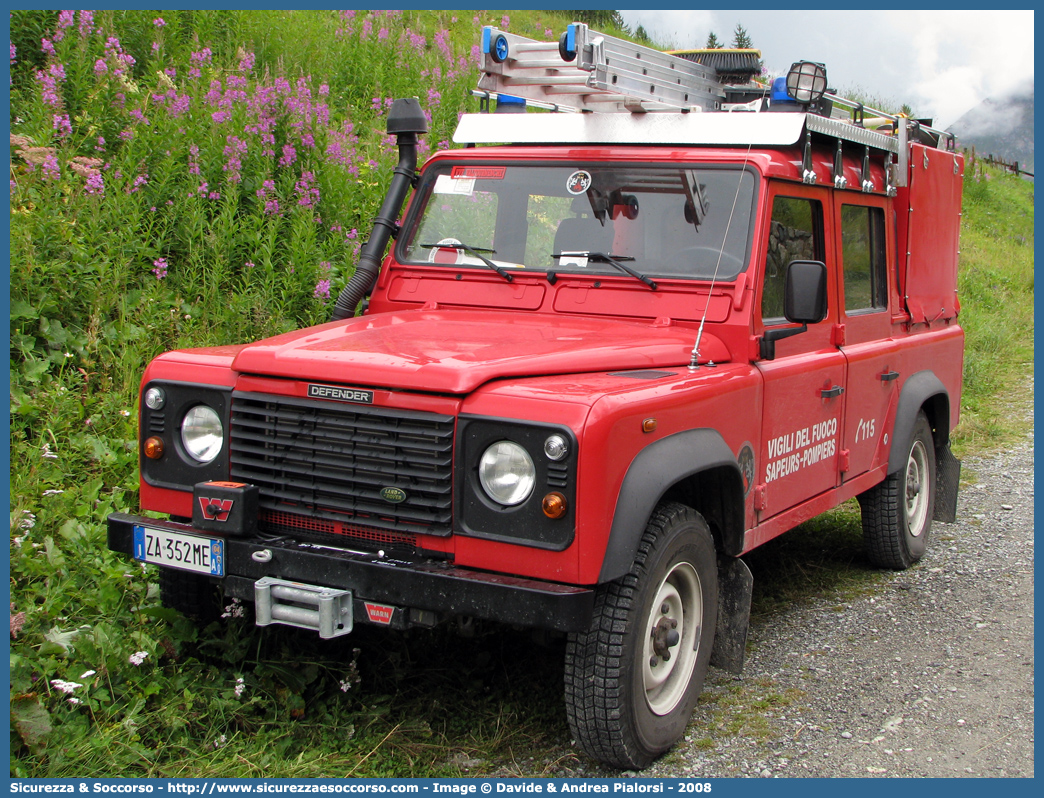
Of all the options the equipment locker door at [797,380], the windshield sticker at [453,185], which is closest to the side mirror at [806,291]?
the equipment locker door at [797,380]

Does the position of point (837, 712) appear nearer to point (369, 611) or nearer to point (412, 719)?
point (412, 719)

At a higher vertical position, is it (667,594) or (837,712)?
(667,594)

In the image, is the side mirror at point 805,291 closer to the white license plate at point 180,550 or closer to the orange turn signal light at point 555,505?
the orange turn signal light at point 555,505

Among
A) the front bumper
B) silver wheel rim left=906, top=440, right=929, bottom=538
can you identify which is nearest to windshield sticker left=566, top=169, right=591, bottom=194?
the front bumper

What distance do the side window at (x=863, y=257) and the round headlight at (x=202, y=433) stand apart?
324 centimetres

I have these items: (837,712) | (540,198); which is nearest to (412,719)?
(837,712)

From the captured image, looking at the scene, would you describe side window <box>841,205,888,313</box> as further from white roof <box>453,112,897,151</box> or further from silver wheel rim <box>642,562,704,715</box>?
silver wheel rim <box>642,562,704,715</box>

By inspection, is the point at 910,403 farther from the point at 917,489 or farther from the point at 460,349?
the point at 460,349

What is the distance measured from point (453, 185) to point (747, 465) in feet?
6.63

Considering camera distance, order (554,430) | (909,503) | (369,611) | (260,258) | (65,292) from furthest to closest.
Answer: (260,258) → (909,503) → (65,292) → (369,611) → (554,430)

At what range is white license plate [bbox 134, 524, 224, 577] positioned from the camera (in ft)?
11.4

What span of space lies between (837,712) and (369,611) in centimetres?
209

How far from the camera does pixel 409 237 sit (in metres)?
4.92

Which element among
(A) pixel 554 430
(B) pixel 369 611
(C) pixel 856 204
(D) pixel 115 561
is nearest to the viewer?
(A) pixel 554 430
